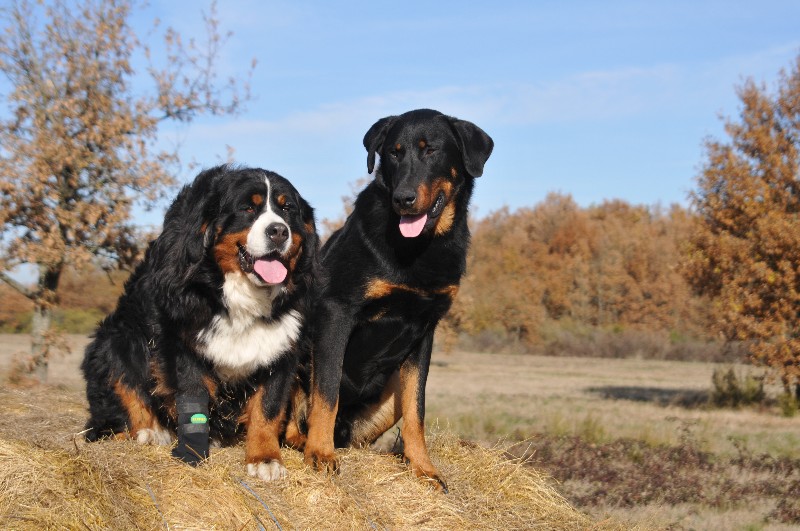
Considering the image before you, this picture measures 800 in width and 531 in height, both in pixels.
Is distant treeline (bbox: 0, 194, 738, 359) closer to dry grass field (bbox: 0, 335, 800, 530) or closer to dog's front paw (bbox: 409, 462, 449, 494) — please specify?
dry grass field (bbox: 0, 335, 800, 530)

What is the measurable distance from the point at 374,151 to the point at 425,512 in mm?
2163

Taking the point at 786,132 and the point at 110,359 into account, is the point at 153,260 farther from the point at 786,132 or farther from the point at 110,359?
the point at 786,132

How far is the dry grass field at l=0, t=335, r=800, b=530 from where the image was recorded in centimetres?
330

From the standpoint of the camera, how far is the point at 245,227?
168 inches

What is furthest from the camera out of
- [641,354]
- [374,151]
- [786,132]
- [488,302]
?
[488,302]

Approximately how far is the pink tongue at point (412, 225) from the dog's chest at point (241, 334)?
0.80 m

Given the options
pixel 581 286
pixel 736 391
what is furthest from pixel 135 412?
pixel 581 286

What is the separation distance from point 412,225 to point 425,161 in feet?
1.32

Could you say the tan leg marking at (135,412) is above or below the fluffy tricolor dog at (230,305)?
below

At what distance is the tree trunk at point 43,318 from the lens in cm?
1126

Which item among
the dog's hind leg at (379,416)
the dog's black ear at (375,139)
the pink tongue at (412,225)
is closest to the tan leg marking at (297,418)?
the dog's hind leg at (379,416)

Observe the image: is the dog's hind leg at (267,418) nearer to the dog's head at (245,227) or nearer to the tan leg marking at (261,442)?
the tan leg marking at (261,442)

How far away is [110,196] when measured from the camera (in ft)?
37.2

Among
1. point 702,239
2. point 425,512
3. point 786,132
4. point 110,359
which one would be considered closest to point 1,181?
point 110,359
